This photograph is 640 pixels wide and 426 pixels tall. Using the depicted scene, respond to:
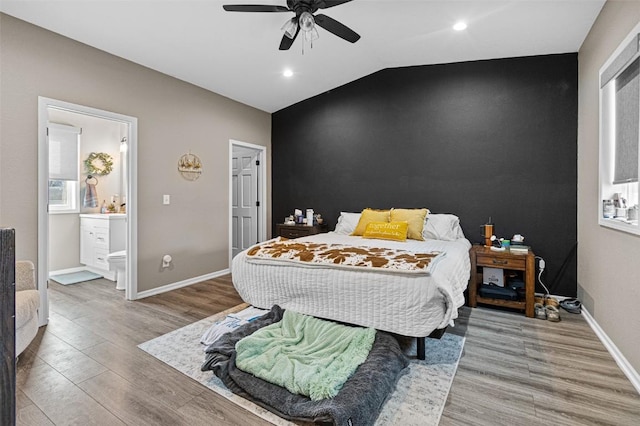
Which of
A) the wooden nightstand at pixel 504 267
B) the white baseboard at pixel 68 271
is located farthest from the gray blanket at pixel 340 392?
the white baseboard at pixel 68 271

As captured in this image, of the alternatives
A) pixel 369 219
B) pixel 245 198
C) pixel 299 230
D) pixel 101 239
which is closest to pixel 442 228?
pixel 369 219

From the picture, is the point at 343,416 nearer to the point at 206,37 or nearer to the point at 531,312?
the point at 531,312

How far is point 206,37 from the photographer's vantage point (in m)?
3.20

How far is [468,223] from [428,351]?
2.10 m

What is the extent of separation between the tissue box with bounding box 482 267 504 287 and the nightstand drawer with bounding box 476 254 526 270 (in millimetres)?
293

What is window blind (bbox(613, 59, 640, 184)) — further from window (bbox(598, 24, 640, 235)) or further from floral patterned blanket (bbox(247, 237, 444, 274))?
floral patterned blanket (bbox(247, 237, 444, 274))

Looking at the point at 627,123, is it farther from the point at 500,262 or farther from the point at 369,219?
the point at 369,219

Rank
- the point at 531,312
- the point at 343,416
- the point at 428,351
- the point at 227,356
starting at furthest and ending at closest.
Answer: the point at 531,312 < the point at 428,351 < the point at 227,356 < the point at 343,416

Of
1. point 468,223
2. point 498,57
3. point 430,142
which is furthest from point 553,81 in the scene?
point 468,223

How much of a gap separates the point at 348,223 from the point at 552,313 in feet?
7.98

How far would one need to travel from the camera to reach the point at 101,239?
15.2ft

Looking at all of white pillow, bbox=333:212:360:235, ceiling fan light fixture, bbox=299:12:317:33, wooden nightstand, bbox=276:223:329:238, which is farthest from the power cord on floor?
ceiling fan light fixture, bbox=299:12:317:33

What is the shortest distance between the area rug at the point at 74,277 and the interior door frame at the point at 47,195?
4.53ft

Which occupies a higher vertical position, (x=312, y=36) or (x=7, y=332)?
(x=312, y=36)
